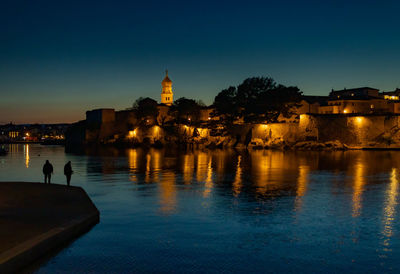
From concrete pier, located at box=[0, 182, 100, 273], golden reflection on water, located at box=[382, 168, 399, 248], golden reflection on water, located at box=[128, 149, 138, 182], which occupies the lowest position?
golden reflection on water, located at box=[382, 168, 399, 248]

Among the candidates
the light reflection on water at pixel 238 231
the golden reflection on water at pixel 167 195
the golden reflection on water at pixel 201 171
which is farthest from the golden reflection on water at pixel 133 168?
the light reflection on water at pixel 238 231

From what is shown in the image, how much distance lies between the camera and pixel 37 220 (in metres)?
10.2

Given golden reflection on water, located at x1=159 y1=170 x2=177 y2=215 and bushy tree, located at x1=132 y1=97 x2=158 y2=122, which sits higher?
bushy tree, located at x1=132 y1=97 x2=158 y2=122

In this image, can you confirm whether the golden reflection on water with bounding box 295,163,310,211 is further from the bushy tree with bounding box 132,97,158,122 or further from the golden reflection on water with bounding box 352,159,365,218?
the bushy tree with bounding box 132,97,158,122

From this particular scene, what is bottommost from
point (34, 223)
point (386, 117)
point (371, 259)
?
point (371, 259)

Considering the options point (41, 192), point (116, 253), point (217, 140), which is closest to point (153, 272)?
point (116, 253)

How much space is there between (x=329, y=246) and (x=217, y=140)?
8132cm

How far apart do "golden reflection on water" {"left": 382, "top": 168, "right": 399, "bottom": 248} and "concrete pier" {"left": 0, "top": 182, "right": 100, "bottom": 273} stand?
852 cm

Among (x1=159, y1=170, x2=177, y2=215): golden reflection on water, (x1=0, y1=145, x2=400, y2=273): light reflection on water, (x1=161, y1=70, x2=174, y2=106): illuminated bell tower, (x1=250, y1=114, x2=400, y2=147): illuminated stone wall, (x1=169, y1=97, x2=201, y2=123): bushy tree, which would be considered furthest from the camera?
(x1=161, y1=70, x2=174, y2=106): illuminated bell tower

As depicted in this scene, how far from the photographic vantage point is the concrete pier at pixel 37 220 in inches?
310

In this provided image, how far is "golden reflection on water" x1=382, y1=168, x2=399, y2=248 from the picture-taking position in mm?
11134

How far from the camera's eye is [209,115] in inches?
3991

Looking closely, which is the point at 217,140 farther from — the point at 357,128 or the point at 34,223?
the point at 34,223

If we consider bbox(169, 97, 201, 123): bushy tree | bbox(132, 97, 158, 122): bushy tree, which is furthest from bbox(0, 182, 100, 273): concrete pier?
bbox(132, 97, 158, 122): bushy tree
